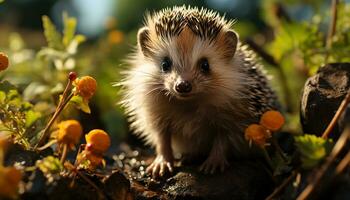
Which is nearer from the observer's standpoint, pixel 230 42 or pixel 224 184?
pixel 224 184

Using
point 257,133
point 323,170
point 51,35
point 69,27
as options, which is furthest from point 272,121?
point 51,35

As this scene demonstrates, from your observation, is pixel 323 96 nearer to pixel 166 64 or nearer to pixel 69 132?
pixel 166 64

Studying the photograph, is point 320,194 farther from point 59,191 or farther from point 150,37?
point 150,37

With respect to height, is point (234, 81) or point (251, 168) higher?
point (234, 81)

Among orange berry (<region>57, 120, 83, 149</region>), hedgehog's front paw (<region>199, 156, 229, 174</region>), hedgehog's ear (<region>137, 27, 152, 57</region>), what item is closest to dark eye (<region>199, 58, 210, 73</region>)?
hedgehog's ear (<region>137, 27, 152, 57</region>)

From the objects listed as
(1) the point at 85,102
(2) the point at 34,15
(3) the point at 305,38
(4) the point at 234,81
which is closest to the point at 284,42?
(3) the point at 305,38

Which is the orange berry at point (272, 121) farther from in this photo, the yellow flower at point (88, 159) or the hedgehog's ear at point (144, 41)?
the hedgehog's ear at point (144, 41)
